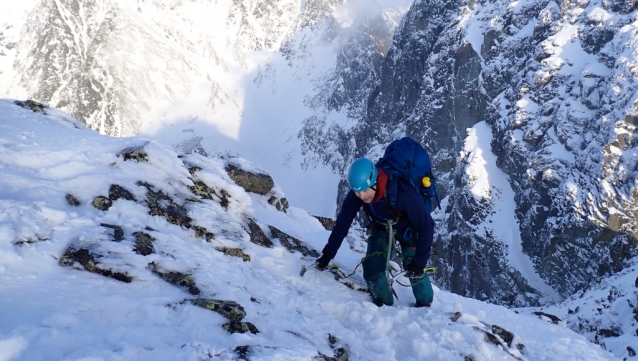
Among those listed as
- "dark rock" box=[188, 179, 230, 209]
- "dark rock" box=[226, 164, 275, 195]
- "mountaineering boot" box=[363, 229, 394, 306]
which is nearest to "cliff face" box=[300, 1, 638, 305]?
"dark rock" box=[226, 164, 275, 195]

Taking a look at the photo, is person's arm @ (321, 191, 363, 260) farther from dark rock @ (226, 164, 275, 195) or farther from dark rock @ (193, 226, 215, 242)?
dark rock @ (226, 164, 275, 195)

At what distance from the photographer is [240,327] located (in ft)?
16.7

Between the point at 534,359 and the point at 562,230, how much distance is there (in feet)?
280

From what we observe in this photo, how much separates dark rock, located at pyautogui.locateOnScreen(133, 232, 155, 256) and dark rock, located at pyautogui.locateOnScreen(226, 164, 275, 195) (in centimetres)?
717

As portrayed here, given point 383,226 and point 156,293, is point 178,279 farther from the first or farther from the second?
point 383,226

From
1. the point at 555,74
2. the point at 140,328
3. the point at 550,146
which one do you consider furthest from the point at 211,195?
the point at 555,74

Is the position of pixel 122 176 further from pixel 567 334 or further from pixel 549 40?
pixel 549 40

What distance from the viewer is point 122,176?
8266 mm

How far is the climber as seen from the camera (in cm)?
650

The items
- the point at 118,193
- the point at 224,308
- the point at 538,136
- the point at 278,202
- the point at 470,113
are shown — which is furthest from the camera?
the point at 470,113

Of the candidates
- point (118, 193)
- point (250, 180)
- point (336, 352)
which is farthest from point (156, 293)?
point (250, 180)

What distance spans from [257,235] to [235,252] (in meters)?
1.42

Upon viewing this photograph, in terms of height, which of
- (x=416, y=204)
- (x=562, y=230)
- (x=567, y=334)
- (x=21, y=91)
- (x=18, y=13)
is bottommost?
(x=567, y=334)

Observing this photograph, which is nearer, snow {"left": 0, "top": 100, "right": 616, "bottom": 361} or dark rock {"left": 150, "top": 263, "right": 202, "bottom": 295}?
snow {"left": 0, "top": 100, "right": 616, "bottom": 361}
